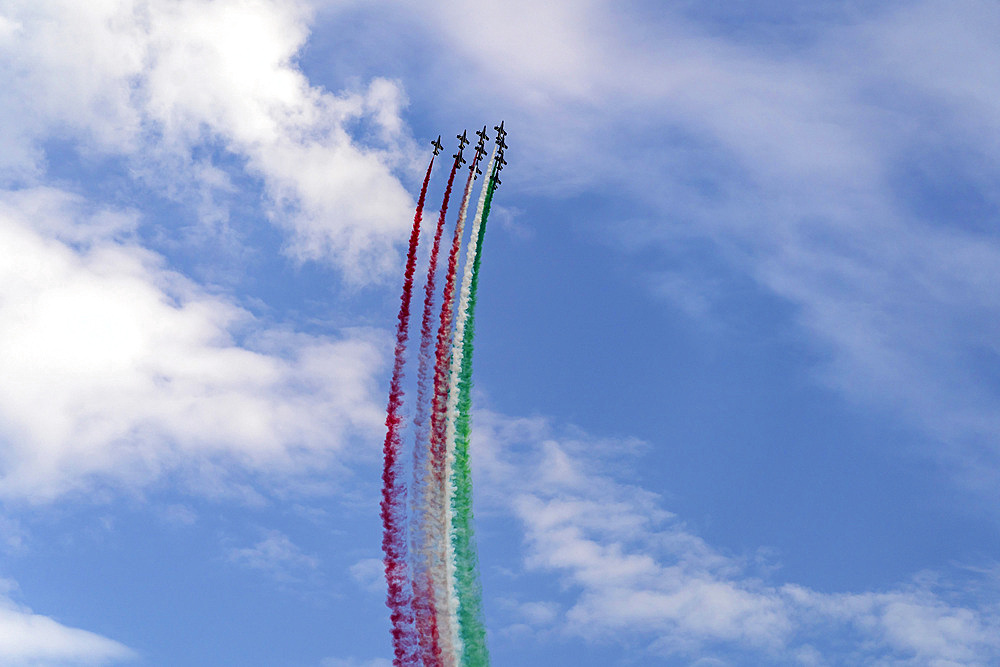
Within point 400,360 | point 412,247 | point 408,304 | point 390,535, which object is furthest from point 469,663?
point 412,247

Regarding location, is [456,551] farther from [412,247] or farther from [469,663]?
[412,247]

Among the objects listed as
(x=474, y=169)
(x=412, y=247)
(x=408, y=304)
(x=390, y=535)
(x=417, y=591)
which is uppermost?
(x=474, y=169)

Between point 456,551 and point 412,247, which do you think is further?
point 412,247

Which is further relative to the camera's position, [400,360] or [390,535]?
[400,360]

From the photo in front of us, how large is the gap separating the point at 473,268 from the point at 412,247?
5100 mm

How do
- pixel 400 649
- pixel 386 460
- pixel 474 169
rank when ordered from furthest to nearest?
pixel 474 169 < pixel 386 460 < pixel 400 649

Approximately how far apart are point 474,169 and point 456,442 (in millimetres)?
24081

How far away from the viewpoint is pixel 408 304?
65812mm

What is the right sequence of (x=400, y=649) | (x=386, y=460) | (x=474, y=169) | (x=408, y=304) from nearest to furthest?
(x=400, y=649)
(x=386, y=460)
(x=408, y=304)
(x=474, y=169)

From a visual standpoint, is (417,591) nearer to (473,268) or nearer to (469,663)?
(469,663)

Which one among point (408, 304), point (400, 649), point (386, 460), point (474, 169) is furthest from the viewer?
point (474, 169)

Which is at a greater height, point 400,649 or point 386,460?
point 386,460

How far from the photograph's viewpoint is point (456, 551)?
60.0 meters

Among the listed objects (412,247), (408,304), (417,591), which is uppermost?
(412,247)
